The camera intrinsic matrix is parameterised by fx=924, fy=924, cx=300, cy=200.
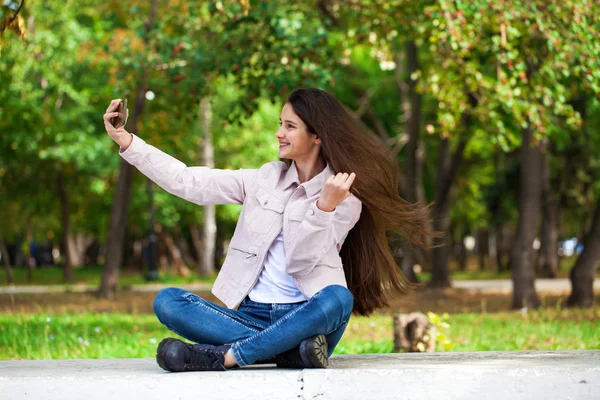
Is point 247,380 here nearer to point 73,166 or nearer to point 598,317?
point 598,317

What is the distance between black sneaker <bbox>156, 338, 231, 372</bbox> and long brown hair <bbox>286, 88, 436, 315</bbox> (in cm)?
97

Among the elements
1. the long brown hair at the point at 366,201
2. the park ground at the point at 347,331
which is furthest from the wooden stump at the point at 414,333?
the long brown hair at the point at 366,201

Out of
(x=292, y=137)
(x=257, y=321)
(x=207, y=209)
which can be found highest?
(x=292, y=137)

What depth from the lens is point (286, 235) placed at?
461cm

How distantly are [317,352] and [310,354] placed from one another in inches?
1.5

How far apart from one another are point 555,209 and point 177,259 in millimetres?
15550

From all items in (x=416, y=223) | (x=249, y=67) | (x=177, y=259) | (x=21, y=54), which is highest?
(x=21, y=54)

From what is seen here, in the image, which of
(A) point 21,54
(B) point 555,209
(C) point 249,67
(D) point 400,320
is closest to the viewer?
(D) point 400,320

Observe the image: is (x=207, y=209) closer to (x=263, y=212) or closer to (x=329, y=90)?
(x=329, y=90)

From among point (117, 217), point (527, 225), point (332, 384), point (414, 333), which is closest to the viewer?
point (332, 384)

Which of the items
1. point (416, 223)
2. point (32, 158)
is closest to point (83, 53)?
point (32, 158)

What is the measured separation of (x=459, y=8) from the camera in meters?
9.49

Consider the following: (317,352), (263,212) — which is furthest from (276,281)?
(317,352)

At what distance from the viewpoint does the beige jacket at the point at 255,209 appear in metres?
4.65
